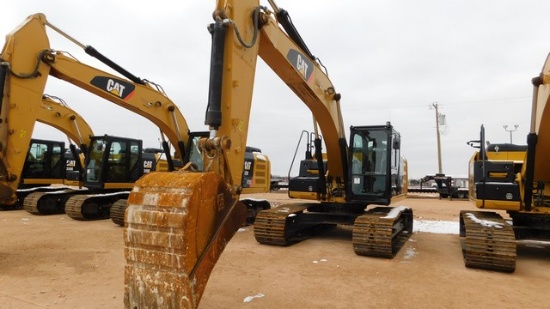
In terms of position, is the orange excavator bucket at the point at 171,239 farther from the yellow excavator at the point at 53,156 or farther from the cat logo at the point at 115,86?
the yellow excavator at the point at 53,156

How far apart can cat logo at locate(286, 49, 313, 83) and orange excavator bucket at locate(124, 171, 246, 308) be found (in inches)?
134

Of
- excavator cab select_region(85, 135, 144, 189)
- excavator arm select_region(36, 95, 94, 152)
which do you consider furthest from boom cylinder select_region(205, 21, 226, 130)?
excavator arm select_region(36, 95, 94, 152)

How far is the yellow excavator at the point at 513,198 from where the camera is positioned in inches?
233

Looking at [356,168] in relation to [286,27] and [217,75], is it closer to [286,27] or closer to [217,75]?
[286,27]

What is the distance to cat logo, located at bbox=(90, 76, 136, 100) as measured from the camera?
9.16m

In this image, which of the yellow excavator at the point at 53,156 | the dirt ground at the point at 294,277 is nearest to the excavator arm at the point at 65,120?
the yellow excavator at the point at 53,156

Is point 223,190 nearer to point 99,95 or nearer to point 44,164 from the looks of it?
point 99,95

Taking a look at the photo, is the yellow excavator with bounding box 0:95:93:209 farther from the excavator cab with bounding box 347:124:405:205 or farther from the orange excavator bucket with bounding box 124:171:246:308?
the orange excavator bucket with bounding box 124:171:246:308

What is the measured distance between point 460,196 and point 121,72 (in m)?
23.0

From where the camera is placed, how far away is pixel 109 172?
38.3ft

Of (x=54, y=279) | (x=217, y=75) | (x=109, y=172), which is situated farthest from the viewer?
(x=109, y=172)

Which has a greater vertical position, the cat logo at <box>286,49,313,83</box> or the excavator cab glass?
the cat logo at <box>286,49,313,83</box>

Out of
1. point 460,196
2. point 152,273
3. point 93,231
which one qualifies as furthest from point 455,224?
point 460,196

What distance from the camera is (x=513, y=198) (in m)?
6.61
